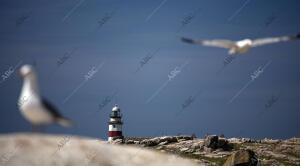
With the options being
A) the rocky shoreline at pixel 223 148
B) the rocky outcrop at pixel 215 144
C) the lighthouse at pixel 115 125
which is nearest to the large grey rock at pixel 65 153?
the rocky shoreline at pixel 223 148

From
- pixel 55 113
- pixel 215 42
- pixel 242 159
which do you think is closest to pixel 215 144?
pixel 242 159

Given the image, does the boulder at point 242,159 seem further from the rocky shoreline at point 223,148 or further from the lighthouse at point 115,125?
the lighthouse at point 115,125

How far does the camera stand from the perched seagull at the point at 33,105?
13.1m

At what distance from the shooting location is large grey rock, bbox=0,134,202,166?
14.5m

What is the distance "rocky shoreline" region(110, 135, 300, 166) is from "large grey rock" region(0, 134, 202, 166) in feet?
130

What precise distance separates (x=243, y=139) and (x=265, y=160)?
51.9ft

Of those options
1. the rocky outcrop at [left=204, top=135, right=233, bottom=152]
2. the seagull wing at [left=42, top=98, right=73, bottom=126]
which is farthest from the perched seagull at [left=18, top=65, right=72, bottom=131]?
the rocky outcrop at [left=204, top=135, right=233, bottom=152]

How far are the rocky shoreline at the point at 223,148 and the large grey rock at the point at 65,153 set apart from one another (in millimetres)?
39738

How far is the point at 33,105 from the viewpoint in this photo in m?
13.1

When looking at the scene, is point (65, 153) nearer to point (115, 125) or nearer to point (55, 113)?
point (55, 113)

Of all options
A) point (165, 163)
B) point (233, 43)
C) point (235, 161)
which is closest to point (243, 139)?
point (235, 161)

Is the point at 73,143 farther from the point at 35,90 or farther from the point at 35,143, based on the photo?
the point at 35,90

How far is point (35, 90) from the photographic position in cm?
1339

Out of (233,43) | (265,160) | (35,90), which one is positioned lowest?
(265,160)
